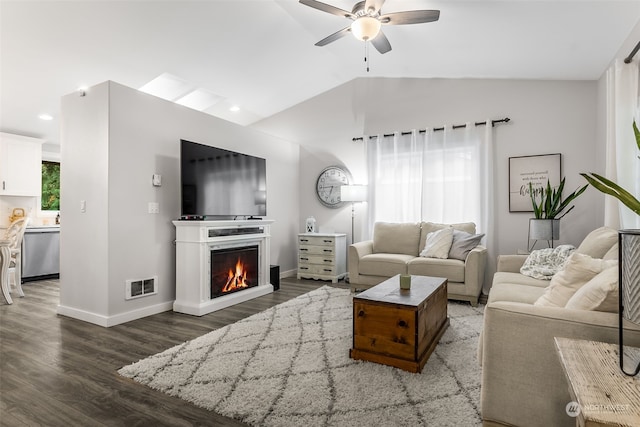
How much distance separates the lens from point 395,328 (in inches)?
89.6

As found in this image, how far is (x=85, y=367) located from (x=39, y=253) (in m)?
4.28

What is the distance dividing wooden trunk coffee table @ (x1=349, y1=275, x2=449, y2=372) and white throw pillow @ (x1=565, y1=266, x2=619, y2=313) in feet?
3.01

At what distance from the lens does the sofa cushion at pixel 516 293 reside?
7.66 ft

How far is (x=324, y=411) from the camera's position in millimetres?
1773

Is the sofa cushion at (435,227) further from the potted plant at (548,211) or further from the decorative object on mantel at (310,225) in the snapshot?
the decorative object on mantel at (310,225)

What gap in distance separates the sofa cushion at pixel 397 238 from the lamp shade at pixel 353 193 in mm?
541

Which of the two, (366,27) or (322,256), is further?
(322,256)

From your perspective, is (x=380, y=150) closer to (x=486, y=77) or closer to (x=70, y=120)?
(x=486, y=77)

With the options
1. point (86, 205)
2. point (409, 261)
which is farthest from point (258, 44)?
point (409, 261)

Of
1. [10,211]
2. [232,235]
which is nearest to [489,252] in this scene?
[232,235]

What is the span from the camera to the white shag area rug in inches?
68.9

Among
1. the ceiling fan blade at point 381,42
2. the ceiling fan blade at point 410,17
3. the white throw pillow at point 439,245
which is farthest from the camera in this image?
the white throw pillow at point 439,245

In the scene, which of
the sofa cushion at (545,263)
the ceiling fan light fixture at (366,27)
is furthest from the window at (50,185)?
the sofa cushion at (545,263)

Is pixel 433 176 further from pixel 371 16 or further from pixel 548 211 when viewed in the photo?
pixel 371 16
